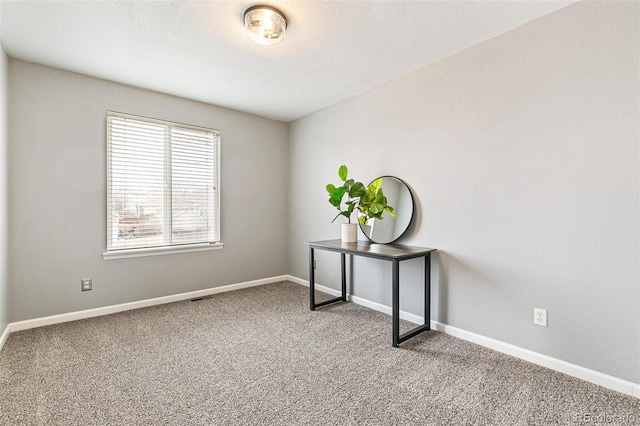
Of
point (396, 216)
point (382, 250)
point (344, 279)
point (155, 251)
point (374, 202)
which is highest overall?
point (374, 202)

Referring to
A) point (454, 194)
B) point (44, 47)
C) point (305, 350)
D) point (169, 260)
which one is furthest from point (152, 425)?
point (44, 47)

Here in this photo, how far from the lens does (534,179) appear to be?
2160 mm

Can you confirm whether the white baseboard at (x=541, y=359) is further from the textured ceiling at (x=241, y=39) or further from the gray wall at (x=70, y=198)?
the gray wall at (x=70, y=198)

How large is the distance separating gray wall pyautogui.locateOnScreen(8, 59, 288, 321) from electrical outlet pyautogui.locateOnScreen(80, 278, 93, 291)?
3cm

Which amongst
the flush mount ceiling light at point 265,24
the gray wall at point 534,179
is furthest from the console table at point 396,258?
the flush mount ceiling light at point 265,24

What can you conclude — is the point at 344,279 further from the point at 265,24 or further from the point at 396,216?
the point at 265,24

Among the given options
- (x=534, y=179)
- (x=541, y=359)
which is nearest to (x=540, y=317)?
(x=541, y=359)

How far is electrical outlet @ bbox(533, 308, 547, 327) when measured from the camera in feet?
6.93

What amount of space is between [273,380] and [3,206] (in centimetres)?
255

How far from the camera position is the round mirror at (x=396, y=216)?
297 cm

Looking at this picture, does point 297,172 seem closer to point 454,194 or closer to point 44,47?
point 454,194

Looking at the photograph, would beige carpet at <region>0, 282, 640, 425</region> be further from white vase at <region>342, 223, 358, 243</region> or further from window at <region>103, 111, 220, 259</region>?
window at <region>103, 111, 220, 259</region>

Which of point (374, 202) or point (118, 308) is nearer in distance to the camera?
point (374, 202)

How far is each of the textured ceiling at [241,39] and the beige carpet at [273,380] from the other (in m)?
2.33
